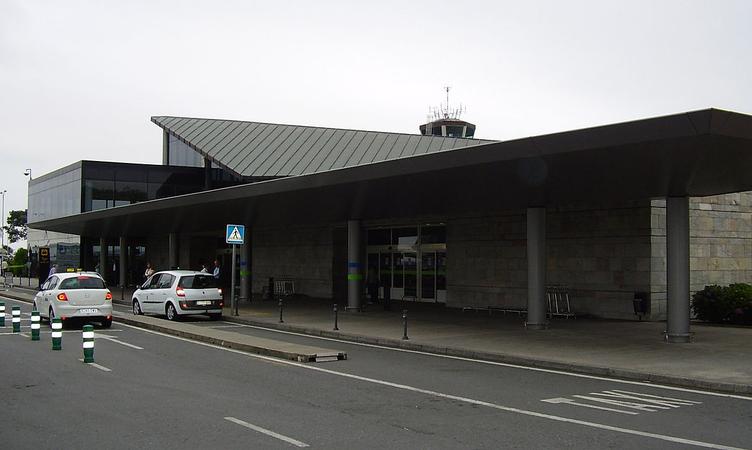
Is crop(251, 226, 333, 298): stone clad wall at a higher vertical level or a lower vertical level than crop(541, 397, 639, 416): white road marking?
higher

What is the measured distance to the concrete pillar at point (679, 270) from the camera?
640 inches

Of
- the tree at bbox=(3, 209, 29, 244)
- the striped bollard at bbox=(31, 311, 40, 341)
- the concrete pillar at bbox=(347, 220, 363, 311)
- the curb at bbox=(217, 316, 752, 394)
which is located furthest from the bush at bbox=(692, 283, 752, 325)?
the tree at bbox=(3, 209, 29, 244)

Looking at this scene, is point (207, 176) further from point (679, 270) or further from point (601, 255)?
point (679, 270)

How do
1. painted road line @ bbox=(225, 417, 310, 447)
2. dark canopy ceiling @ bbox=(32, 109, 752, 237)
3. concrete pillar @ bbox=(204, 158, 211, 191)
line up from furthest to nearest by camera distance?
1. concrete pillar @ bbox=(204, 158, 211, 191)
2. dark canopy ceiling @ bbox=(32, 109, 752, 237)
3. painted road line @ bbox=(225, 417, 310, 447)

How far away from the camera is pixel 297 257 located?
120 feet

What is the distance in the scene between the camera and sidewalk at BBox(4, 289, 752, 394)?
1236cm

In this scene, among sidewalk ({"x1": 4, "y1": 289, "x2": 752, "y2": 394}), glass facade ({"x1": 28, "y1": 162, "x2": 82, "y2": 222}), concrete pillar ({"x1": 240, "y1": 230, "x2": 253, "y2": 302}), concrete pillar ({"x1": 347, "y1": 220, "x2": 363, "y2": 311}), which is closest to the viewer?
sidewalk ({"x1": 4, "y1": 289, "x2": 752, "y2": 394})

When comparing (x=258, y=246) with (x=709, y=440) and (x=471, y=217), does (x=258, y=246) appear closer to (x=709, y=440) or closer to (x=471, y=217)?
(x=471, y=217)

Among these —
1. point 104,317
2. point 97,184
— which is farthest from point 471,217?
point 97,184

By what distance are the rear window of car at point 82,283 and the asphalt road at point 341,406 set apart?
579cm

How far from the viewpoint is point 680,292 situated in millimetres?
16266

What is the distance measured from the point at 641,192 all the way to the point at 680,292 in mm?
2604

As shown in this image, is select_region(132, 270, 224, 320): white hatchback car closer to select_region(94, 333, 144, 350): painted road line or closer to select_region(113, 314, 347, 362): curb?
select_region(113, 314, 347, 362): curb

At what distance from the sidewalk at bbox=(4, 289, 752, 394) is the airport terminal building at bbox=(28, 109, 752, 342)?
4.01 ft
